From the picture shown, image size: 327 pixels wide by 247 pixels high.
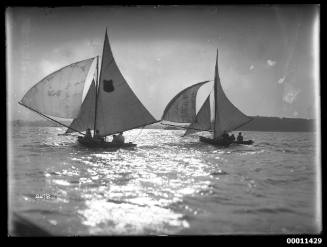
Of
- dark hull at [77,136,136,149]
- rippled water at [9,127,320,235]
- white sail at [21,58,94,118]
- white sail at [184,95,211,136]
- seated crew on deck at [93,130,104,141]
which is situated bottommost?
rippled water at [9,127,320,235]

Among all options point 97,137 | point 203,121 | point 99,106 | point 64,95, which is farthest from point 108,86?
point 203,121

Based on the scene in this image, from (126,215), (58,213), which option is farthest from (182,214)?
(58,213)

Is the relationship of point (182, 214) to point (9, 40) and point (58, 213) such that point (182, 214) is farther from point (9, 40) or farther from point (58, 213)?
point (9, 40)

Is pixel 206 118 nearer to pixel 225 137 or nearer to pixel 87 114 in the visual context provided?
pixel 225 137

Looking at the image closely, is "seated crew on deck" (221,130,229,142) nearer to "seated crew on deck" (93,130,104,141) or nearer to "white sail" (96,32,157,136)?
"white sail" (96,32,157,136)

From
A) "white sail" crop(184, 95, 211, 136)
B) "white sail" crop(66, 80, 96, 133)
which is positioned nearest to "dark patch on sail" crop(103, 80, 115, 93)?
"white sail" crop(66, 80, 96, 133)

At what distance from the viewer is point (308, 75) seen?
8.04m

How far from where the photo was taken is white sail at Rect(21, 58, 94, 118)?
39.5 ft

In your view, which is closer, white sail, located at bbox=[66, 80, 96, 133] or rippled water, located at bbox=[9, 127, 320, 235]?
rippled water, located at bbox=[9, 127, 320, 235]

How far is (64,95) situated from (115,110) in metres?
2.86

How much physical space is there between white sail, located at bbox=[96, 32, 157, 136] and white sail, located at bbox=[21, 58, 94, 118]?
4.44 ft

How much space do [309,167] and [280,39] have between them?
348 centimetres

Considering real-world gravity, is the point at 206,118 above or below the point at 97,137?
above

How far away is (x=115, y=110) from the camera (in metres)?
16.1
